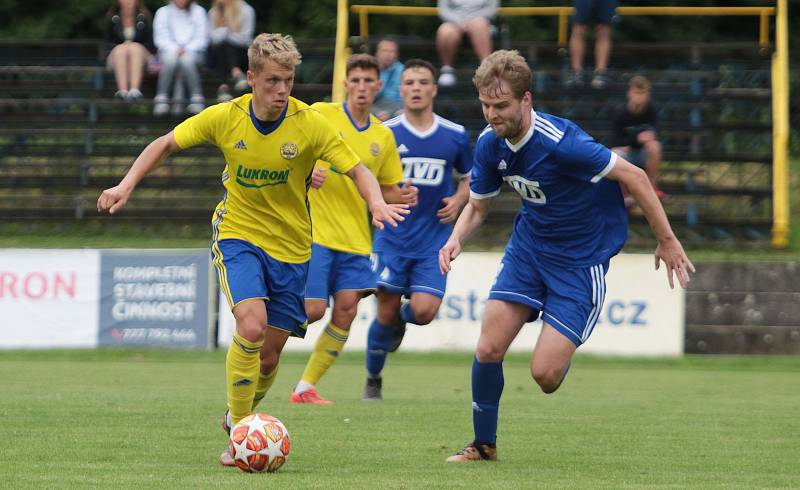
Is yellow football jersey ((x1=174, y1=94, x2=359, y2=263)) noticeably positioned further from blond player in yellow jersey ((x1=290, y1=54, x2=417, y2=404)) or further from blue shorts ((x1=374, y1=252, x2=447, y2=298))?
blue shorts ((x1=374, y1=252, x2=447, y2=298))

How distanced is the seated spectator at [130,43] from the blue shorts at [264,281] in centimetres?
1192

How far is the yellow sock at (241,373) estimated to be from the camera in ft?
22.5

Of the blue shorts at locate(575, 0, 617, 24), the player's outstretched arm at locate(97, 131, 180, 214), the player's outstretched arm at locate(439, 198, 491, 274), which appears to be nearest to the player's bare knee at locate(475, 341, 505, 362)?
the player's outstretched arm at locate(439, 198, 491, 274)

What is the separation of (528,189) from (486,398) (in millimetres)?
1142

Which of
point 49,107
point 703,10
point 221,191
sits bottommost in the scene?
point 221,191

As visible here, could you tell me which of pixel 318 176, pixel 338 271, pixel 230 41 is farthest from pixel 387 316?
pixel 230 41

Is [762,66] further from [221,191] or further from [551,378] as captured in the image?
[551,378]

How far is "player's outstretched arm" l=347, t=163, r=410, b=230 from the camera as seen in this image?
261 inches

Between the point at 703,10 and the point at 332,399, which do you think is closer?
the point at 332,399

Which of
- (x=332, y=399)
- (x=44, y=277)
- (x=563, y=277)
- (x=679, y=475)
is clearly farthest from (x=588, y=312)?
(x=44, y=277)

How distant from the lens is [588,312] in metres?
7.23

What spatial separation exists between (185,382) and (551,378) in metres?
5.50

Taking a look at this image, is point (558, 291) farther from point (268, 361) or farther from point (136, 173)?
point (136, 173)

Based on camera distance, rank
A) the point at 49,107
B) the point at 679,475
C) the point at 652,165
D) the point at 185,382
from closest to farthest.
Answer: the point at 679,475, the point at 185,382, the point at 652,165, the point at 49,107
